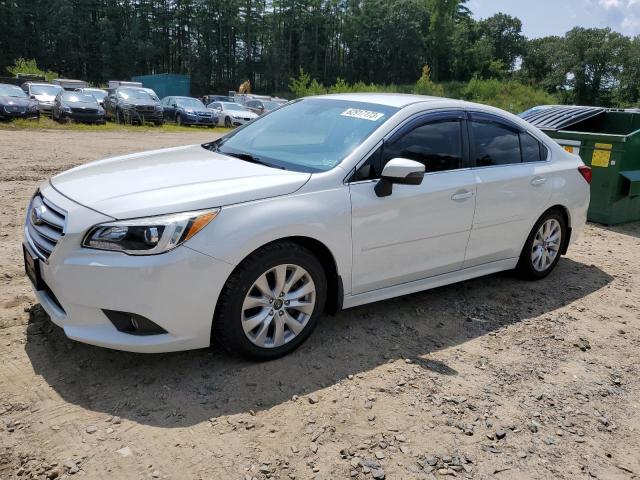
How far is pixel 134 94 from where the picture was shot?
81.9ft

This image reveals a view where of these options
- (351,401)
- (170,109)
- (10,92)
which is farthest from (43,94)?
(351,401)

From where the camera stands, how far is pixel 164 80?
166 feet

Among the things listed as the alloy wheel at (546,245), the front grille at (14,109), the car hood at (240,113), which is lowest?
the alloy wheel at (546,245)

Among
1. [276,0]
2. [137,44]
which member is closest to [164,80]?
[137,44]

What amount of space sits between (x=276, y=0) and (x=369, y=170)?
95461 mm

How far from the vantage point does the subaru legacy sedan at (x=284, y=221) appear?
2.92m

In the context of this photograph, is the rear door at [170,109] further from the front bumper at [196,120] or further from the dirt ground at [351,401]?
the dirt ground at [351,401]

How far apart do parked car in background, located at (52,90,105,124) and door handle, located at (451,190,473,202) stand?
2059 centimetres

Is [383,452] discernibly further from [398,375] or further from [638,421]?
[638,421]

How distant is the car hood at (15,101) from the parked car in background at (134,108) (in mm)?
3965

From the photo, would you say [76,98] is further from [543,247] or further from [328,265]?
[328,265]

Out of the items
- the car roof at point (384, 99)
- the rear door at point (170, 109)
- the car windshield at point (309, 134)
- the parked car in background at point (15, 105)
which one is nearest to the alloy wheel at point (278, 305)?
the car windshield at point (309, 134)

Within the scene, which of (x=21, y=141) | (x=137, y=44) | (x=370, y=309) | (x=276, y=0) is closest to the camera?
(x=370, y=309)

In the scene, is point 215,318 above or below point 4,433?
above
